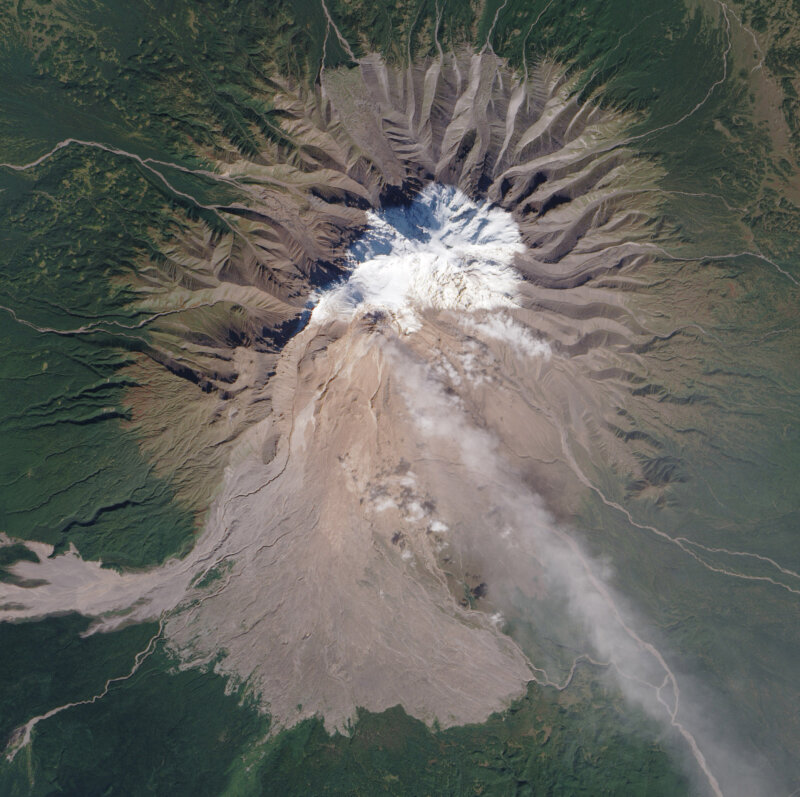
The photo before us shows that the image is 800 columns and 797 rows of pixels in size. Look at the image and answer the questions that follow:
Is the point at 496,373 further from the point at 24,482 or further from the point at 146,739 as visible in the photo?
the point at 146,739

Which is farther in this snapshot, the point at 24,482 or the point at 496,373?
the point at 496,373

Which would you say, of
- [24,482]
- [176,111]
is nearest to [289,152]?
[176,111]

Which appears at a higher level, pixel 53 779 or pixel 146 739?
pixel 146 739

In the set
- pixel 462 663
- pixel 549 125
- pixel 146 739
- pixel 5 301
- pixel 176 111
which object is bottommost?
pixel 146 739

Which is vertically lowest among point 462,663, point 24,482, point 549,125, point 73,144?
point 24,482

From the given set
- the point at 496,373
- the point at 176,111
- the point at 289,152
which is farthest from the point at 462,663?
the point at 176,111

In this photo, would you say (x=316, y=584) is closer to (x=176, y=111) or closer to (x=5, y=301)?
(x=5, y=301)
